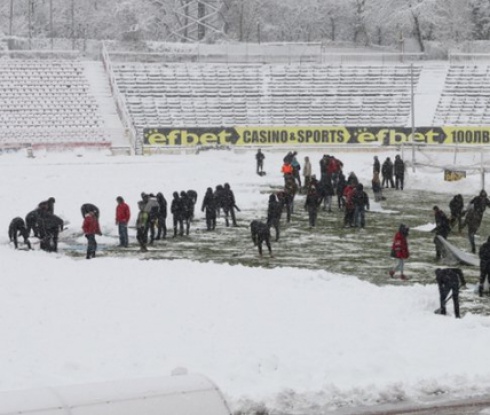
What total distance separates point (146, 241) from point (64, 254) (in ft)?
7.35

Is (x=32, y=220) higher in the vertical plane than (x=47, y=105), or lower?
lower

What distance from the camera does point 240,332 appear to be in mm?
15719

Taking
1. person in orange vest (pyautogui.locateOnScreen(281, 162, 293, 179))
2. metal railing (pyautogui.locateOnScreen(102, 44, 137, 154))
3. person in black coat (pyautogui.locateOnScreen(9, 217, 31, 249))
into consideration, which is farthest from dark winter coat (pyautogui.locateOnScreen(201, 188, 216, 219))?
metal railing (pyautogui.locateOnScreen(102, 44, 137, 154))

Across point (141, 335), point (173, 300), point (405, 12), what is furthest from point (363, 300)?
point (405, 12)

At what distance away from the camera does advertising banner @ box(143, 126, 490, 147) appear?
187 ft

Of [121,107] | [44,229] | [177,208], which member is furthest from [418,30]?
[44,229]

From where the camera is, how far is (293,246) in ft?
84.9

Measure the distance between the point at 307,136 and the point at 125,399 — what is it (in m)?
51.8

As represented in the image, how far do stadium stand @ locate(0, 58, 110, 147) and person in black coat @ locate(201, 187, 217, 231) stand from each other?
27042mm

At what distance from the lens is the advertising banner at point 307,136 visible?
187 ft

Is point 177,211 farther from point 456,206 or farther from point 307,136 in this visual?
point 307,136

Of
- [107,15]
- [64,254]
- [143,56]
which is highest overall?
[107,15]

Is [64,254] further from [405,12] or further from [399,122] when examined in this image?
[405,12]

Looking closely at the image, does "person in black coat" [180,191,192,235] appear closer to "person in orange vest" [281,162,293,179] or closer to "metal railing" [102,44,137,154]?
"person in orange vest" [281,162,293,179]
